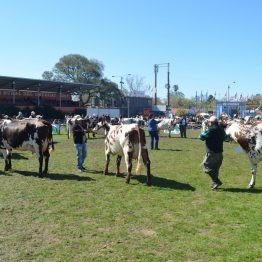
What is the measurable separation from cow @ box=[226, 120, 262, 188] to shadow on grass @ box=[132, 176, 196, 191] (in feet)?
5.72

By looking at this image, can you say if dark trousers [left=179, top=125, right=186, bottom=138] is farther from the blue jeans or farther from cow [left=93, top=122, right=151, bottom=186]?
cow [left=93, top=122, right=151, bottom=186]

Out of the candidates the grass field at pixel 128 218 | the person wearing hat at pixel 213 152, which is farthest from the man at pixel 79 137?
the person wearing hat at pixel 213 152

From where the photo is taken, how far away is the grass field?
614 cm

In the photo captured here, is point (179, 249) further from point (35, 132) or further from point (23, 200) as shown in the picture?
point (35, 132)

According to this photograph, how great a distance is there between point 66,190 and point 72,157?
275 inches

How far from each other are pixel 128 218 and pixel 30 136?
5.81m

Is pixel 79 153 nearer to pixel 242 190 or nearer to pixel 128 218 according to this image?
pixel 242 190

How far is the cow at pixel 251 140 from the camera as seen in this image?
427 inches

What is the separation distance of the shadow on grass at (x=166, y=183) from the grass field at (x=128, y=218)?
28mm

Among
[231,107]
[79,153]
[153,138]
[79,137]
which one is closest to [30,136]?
[79,137]

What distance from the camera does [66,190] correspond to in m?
10.5

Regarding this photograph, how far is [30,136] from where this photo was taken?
1255cm

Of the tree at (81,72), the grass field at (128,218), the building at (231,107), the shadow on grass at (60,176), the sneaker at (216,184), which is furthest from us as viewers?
the tree at (81,72)

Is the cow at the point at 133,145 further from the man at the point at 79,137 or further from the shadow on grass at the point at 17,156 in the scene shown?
the shadow on grass at the point at 17,156
